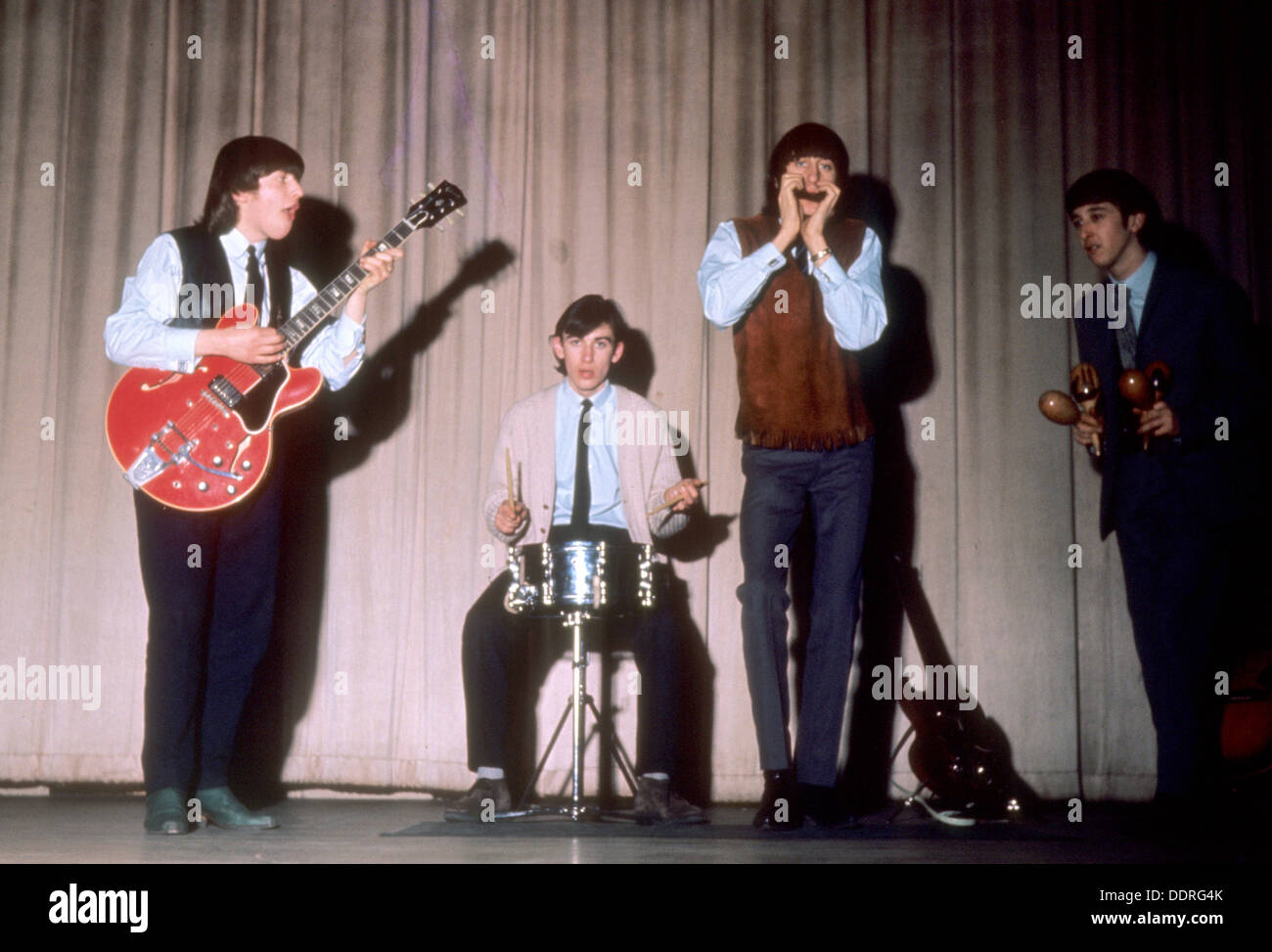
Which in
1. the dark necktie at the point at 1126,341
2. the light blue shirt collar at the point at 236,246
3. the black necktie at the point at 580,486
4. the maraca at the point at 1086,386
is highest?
the light blue shirt collar at the point at 236,246

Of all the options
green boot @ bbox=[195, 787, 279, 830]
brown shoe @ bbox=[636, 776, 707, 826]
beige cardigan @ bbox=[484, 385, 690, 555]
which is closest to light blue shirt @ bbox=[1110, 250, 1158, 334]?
beige cardigan @ bbox=[484, 385, 690, 555]

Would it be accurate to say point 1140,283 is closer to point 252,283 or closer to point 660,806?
point 660,806

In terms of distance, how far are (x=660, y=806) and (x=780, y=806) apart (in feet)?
1.34

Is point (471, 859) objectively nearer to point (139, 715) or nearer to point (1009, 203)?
point (139, 715)

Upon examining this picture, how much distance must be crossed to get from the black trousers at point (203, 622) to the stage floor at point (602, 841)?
0.65 ft

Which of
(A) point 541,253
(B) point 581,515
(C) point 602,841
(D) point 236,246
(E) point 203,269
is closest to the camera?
(C) point 602,841

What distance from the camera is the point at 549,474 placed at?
12.0ft

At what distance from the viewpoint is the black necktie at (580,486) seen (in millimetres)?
3664

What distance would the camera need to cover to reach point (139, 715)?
4148mm

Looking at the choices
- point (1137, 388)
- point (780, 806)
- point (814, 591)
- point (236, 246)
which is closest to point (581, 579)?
point (814, 591)

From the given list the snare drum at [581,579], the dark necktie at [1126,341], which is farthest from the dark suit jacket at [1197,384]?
the snare drum at [581,579]

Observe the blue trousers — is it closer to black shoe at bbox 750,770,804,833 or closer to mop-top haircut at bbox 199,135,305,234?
black shoe at bbox 750,770,804,833

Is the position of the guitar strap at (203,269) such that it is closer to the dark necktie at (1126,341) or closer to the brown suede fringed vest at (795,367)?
the brown suede fringed vest at (795,367)

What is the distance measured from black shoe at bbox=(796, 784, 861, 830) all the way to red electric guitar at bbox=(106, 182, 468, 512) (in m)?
1.60
